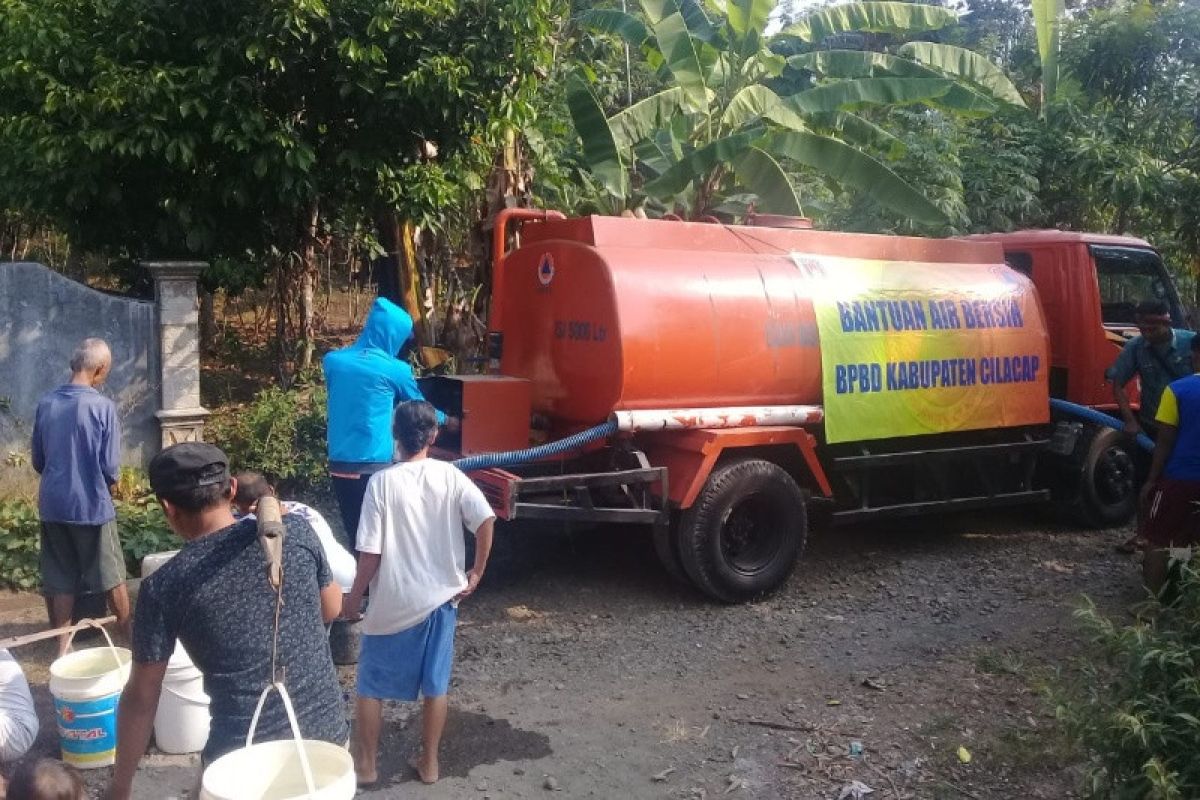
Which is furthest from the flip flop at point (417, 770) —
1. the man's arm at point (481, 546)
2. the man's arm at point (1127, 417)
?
the man's arm at point (1127, 417)

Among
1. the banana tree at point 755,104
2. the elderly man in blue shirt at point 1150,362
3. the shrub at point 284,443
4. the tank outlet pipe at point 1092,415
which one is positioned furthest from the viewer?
the banana tree at point 755,104

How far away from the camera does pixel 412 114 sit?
791 cm

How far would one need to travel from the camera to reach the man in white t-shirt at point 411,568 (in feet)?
12.9

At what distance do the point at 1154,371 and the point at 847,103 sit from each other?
3.78m

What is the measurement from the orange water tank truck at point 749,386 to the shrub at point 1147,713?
274 cm

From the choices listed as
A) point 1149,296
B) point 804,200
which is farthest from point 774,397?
point 804,200

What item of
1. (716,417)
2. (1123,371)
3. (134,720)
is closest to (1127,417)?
(1123,371)

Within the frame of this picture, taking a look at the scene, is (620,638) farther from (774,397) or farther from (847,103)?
(847,103)

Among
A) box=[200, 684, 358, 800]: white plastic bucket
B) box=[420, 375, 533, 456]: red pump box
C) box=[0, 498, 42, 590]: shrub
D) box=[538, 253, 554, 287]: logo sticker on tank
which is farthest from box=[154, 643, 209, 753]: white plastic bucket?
box=[538, 253, 554, 287]: logo sticker on tank

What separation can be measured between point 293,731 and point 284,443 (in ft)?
19.0

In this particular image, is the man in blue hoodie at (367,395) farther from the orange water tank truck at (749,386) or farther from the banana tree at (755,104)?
the banana tree at (755,104)

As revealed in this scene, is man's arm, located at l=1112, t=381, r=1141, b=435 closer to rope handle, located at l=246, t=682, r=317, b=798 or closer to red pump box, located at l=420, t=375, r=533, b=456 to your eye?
red pump box, located at l=420, t=375, r=533, b=456

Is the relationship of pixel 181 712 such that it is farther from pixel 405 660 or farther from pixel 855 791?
pixel 855 791

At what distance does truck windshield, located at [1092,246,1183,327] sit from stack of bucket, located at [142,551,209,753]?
6.94 m
